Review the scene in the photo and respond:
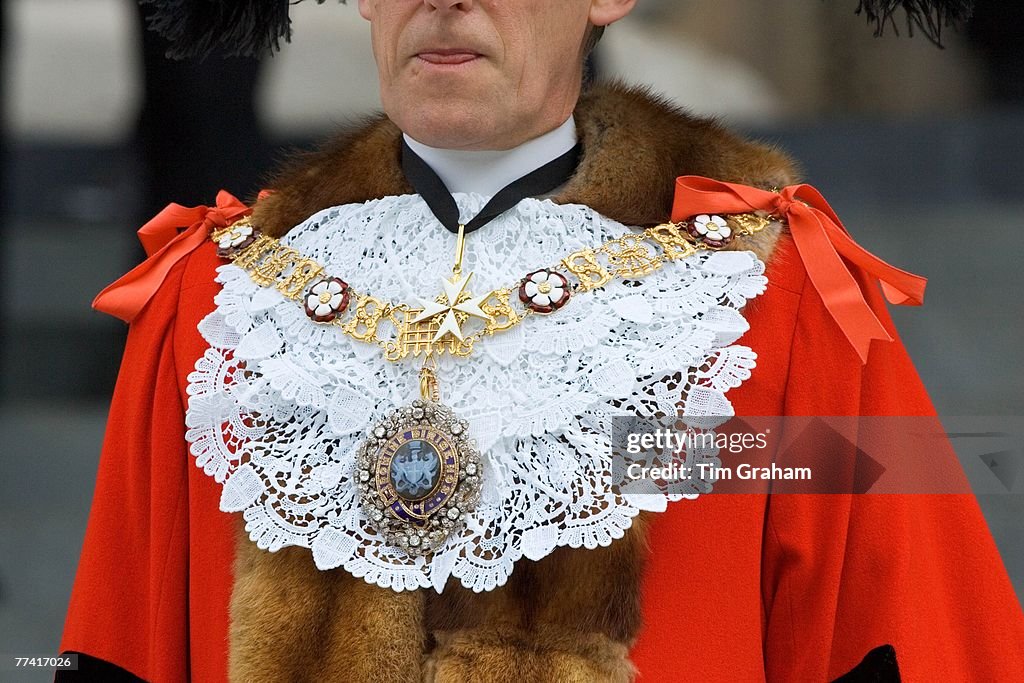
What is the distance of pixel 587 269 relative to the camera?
1.56m

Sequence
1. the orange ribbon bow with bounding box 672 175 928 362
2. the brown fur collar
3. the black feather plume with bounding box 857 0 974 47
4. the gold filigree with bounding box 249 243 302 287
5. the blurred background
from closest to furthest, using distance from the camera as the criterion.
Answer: the brown fur collar, the orange ribbon bow with bounding box 672 175 928 362, the gold filigree with bounding box 249 243 302 287, the black feather plume with bounding box 857 0 974 47, the blurred background

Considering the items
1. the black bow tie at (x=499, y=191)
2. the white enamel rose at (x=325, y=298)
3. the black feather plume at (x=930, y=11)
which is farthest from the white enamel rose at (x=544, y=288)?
the black feather plume at (x=930, y=11)

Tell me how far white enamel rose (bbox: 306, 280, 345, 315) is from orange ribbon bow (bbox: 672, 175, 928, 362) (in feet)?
1.33

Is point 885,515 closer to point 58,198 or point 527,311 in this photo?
point 527,311

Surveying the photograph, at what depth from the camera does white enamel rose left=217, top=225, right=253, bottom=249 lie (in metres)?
1.72

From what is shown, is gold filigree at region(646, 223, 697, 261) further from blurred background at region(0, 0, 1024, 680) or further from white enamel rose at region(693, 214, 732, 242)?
blurred background at region(0, 0, 1024, 680)

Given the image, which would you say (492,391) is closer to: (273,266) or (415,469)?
(415,469)

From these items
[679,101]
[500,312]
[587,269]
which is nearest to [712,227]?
[587,269]

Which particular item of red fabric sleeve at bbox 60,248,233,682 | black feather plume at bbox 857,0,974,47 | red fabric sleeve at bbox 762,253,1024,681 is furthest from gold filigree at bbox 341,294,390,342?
black feather plume at bbox 857,0,974,47

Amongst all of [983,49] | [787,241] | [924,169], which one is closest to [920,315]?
[924,169]

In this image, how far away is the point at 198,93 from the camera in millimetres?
4094

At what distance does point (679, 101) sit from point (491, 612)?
9.31 feet

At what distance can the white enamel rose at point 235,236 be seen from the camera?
1718 millimetres

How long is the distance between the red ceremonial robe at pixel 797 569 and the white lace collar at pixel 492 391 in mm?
64
